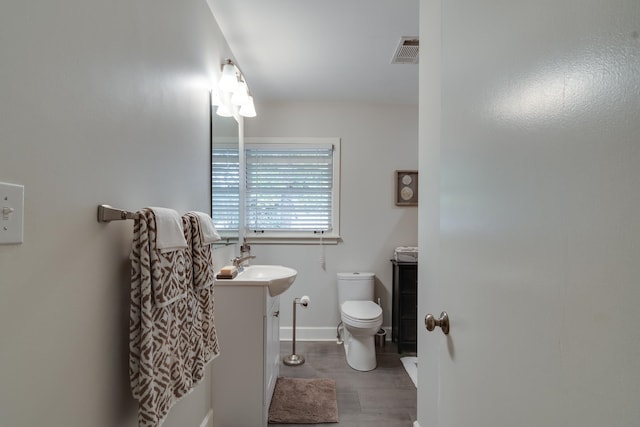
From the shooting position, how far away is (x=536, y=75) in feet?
1.68

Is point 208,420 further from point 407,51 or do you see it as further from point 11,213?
point 407,51

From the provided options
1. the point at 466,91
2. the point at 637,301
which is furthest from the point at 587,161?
the point at 466,91

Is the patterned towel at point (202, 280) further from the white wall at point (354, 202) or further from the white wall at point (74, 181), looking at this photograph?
the white wall at point (354, 202)

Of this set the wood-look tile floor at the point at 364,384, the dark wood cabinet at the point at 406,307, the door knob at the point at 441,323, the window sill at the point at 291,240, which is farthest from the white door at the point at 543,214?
the window sill at the point at 291,240

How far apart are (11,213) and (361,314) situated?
231 centimetres

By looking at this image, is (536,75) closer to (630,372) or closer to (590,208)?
(590,208)

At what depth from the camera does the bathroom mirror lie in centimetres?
197

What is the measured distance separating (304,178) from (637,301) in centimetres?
294

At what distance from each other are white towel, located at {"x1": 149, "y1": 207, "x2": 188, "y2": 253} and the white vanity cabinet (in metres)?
0.81

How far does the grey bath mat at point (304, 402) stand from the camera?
6.36ft

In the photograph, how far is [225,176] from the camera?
7.29 ft

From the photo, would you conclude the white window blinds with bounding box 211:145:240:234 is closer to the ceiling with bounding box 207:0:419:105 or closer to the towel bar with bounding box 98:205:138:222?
the ceiling with bounding box 207:0:419:105

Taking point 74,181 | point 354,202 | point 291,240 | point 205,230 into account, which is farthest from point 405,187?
point 74,181

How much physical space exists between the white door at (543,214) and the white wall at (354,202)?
2349mm
